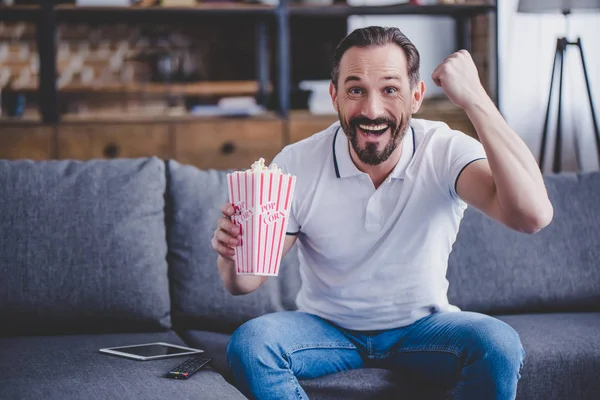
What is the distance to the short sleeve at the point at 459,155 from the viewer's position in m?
1.71

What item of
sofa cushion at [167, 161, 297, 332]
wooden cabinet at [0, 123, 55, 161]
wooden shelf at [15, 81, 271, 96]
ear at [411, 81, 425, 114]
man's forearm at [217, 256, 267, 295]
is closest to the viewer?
man's forearm at [217, 256, 267, 295]

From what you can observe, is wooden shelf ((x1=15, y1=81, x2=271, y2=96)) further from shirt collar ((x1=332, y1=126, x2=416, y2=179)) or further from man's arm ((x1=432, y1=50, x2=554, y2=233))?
man's arm ((x1=432, y1=50, x2=554, y2=233))

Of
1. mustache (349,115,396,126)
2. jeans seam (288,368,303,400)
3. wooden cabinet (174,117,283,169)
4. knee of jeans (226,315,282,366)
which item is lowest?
jeans seam (288,368,303,400)

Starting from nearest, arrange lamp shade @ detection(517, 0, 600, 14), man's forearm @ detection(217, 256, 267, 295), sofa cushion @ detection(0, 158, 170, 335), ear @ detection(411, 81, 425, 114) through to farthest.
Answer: man's forearm @ detection(217, 256, 267, 295) → ear @ detection(411, 81, 425, 114) → sofa cushion @ detection(0, 158, 170, 335) → lamp shade @ detection(517, 0, 600, 14)

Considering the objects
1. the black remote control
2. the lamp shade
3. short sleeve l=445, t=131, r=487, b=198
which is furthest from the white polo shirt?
the lamp shade

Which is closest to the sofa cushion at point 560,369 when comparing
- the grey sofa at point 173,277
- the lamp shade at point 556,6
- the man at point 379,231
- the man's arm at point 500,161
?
the grey sofa at point 173,277

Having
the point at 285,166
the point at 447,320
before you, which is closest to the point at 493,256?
the point at 447,320

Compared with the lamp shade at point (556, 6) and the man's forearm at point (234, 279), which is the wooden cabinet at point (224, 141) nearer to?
the lamp shade at point (556, 6)

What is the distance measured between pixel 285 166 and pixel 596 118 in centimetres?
230

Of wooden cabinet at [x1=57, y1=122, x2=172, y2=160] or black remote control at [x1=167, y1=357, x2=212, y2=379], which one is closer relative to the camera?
black remote control at [x1=167, y1=357, x2=212, y2=379]

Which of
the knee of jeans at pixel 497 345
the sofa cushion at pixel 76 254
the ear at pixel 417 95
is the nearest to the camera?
the knee of jeans at pixel 497 345

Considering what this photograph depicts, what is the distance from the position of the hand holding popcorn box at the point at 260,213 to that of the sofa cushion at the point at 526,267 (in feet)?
2.93

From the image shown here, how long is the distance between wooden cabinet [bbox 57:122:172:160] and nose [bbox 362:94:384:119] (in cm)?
208

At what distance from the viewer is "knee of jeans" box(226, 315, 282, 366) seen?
162cm
